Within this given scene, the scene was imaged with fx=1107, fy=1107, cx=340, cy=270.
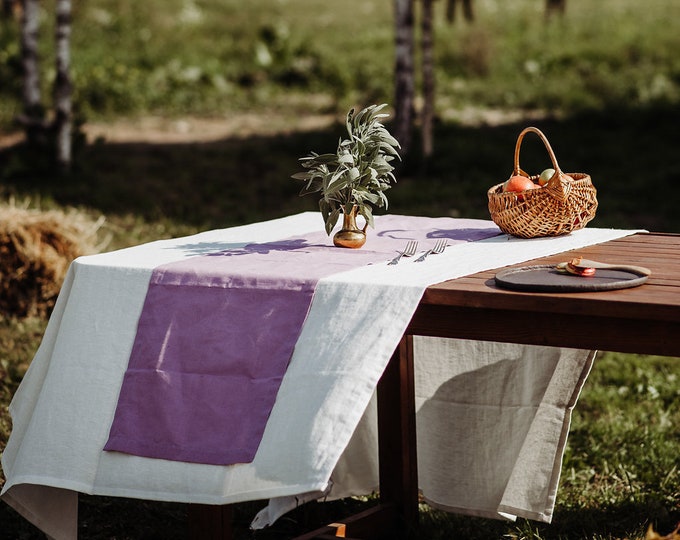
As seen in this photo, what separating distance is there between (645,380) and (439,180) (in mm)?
5557

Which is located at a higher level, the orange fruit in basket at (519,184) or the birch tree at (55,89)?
the orange fruit in basket at (519,184)

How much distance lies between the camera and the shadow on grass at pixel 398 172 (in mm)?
9867

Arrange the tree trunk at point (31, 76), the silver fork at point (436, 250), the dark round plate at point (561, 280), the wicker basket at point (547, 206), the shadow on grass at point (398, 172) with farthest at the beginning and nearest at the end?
the tree trunk at point (31, 76), the shadow on grass at point (398, 172), the wicker basket at point (547, 206), the silver fork at point (436, 250), the dark round plate at point (561, 280)

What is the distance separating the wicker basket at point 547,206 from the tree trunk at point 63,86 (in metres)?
8.06

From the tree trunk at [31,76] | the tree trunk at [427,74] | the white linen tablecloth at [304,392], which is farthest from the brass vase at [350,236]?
the tree trunk at [31,76]

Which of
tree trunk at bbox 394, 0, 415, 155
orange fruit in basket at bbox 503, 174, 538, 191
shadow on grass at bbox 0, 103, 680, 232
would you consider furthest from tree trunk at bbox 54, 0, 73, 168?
orange fruit in basket at bbox 503, 174, 538, 191

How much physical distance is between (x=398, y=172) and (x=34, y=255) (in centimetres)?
570

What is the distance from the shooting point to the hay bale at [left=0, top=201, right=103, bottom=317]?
20.6ft

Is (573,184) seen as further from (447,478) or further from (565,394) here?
(447,478)

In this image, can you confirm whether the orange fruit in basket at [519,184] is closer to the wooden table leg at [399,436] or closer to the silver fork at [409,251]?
the silver fork at [409,251]

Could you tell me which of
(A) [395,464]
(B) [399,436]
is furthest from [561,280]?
(A) [395,464]

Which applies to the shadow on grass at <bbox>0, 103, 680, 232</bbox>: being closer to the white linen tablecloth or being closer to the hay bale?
the hay bale

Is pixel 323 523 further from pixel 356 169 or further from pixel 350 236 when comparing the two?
pixel 356 169

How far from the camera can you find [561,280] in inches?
107
